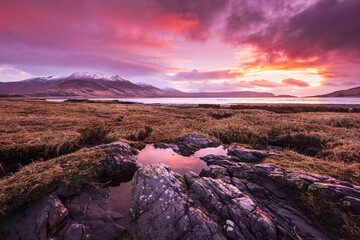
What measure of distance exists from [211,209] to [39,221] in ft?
19.4

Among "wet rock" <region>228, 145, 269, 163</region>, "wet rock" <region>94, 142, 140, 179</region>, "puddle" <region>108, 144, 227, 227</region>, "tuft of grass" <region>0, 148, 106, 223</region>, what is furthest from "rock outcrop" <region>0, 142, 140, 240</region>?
"wet rock" <region>228, 145, 269, 163</region>

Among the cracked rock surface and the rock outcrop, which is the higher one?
the cracked rock surface

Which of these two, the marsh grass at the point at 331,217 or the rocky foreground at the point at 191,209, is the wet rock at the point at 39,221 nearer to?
the rocky foreground at the point at 191,209

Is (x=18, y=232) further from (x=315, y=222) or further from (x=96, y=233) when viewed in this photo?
(x=315, y=222)

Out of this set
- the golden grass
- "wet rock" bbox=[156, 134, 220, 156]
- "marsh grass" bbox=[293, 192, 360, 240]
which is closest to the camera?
"marsh grass" bbox=[293, 192, 360, 240]

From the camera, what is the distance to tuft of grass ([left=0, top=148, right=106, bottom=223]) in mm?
4934

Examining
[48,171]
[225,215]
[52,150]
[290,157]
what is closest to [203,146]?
[290,157]

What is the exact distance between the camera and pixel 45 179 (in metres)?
5.84

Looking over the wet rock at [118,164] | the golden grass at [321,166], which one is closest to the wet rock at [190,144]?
the wet rock at [118,164]

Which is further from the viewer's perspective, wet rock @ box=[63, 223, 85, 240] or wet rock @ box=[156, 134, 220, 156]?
wet rock @ box=[156, 134, 220, 156]

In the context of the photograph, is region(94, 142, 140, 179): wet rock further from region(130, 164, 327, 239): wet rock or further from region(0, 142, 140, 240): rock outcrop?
Answer: region(130, 164, 327, 239): wet rock

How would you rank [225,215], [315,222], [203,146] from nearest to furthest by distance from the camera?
[315,222]
[225,215]
[203,146]

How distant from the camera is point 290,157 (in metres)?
9.20

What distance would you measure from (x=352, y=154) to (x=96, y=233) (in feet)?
49.8
